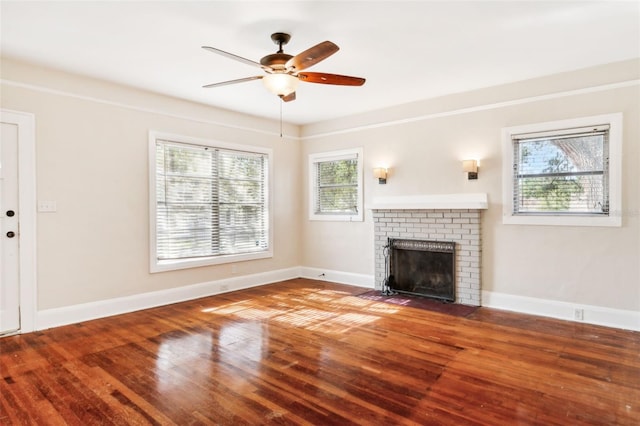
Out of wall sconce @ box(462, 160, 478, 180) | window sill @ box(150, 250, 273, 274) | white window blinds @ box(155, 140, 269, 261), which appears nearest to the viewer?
wall sconce @ box(462, 160, 478, 180)

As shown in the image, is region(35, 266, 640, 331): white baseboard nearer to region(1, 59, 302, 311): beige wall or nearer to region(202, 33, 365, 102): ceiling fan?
region(1, 59, 302, 311): beige wall

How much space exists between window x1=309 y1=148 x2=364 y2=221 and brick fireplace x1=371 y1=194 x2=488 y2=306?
0.57 meters

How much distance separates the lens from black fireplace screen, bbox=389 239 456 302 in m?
4.95

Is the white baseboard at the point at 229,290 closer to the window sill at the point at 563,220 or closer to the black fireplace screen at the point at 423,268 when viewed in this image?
the black fireplace screen at the point at 423,268

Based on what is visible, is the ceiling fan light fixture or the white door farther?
the white door

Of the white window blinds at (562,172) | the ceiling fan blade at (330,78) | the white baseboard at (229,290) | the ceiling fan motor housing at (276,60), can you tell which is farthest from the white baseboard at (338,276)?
the ceiling fan motor housing at (276,60)

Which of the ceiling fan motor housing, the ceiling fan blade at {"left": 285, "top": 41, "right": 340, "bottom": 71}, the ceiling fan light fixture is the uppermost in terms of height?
the ceiling fan motor housing

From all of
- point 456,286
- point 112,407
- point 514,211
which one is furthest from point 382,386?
point 514,211

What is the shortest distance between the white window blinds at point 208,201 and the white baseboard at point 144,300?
17.7 inches

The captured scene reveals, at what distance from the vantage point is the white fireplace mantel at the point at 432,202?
183 inches

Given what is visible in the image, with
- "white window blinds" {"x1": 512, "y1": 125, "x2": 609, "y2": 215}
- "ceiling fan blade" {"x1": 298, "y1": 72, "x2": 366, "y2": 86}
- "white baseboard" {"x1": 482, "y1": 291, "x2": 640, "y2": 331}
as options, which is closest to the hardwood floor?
"white baseboard" {"x1": 482, "y1": 291, "x2": 640, "y2": 331}

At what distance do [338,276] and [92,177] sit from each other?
12.5ft

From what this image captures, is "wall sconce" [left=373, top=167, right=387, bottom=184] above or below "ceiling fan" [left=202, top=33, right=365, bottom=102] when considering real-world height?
below

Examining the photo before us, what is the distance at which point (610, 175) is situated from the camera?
12.5 ft
